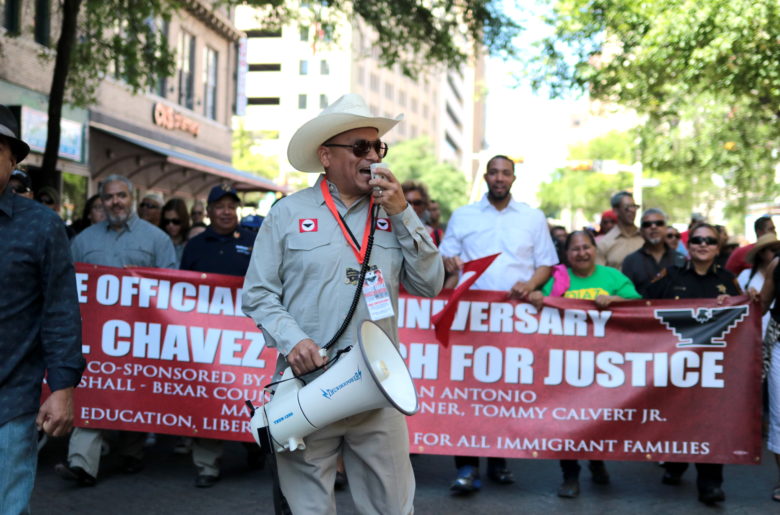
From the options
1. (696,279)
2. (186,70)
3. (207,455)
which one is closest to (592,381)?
(696,279)

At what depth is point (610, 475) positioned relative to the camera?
23.8 ft

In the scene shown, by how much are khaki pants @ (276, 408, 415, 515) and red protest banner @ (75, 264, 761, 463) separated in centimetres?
281

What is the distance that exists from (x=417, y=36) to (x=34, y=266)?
40.4 feet

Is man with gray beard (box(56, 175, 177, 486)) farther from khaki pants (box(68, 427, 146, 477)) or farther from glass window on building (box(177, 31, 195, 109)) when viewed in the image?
glass window on building (box(177, 31, 195, 109))

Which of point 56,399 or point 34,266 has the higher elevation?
point 34,266

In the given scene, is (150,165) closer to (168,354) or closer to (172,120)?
(172,120)

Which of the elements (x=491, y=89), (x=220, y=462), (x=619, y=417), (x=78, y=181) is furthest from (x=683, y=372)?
(x=78, y=181)

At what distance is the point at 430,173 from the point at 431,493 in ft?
222

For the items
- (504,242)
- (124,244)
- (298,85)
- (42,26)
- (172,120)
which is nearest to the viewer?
(504,242)

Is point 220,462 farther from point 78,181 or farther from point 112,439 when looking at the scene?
point 78,181

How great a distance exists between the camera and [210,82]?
105 feet

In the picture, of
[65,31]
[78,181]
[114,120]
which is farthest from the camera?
[114,120]

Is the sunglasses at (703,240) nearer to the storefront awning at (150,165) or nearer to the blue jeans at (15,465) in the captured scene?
the blue jeans at (15,465)

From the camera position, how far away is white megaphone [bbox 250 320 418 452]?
11.1 ft
